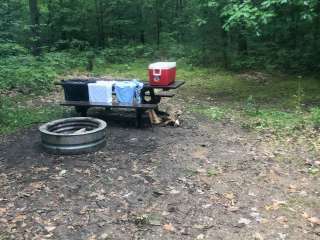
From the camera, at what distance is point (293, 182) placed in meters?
5.54

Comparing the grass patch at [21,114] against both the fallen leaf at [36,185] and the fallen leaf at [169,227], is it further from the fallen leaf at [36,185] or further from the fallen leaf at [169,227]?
the fallen leaf at [169,227]

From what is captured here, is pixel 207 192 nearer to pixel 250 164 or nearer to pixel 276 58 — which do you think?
pixel 250 164

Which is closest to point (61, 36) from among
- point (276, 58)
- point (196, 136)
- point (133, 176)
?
point (276, 58)

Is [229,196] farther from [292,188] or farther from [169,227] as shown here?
[169,227]

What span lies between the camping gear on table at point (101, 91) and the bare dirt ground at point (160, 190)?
0.90 meters

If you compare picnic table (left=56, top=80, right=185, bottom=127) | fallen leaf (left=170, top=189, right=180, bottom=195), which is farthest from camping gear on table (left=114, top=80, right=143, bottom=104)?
fallen leaf (left=170, top=189, right=180, bottom=195)

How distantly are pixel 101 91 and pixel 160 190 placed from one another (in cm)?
319

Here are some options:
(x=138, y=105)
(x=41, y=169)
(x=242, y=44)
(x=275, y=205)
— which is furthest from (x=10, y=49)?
(x=275, y=205)

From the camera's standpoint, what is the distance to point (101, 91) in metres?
7.96

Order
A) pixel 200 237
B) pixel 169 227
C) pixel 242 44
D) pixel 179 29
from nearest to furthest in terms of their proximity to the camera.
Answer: pixel 200 237 → pixel 169 227 → pixel 242 44 → pixel 179 29

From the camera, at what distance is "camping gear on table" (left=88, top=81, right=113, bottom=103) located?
25.9 ft

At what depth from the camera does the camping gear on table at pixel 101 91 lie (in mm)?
7906

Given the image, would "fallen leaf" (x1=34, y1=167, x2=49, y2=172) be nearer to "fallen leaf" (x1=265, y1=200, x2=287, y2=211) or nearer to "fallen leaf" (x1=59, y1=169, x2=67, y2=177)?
"fallen leaf" (x1=59, y1=169, x2=67, y2=177)

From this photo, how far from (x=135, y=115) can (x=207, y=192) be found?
3.35m
